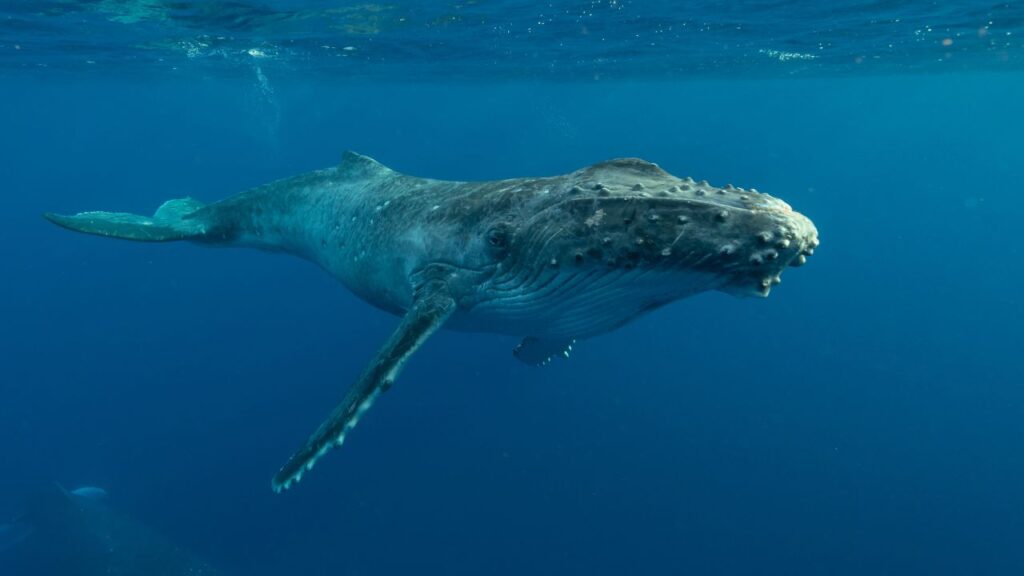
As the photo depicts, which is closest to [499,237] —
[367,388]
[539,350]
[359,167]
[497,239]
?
[497,239]

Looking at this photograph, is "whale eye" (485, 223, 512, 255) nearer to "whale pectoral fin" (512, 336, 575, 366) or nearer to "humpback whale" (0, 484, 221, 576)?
"whale pectoral fin" (512, 336, 575, 366)

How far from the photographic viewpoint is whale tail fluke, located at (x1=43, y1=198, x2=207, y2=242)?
36.6 feet

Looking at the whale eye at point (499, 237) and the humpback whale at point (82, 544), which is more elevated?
the whale eye at point (499, 237)

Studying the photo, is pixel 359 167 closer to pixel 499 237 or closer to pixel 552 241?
pixel 499 237

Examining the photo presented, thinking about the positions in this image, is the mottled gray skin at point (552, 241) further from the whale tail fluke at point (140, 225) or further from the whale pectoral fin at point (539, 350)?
the whale tail fluke at point (140, 225)

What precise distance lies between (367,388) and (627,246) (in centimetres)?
264

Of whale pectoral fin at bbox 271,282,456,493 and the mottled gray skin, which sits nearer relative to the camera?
the mottled gray skin

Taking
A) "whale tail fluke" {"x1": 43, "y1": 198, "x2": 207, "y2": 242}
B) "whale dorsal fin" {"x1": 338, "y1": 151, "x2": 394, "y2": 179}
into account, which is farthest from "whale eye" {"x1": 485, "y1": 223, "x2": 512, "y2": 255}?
"whale tail fluke" {"x1": 43, "y1": 198, "x2": 207, "y2": 242}

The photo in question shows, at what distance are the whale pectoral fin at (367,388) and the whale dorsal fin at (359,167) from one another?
4485 mm

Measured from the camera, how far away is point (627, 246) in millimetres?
5086

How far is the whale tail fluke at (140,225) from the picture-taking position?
1117 cm

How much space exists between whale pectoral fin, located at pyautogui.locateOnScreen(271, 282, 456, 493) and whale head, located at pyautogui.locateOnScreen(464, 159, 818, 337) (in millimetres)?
753

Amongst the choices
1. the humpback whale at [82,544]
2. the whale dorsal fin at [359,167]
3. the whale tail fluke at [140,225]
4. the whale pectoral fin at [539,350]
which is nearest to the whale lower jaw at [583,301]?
the whale pectoral fin at [539,350]

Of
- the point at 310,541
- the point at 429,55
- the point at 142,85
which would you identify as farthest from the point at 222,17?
the point at 142,85
